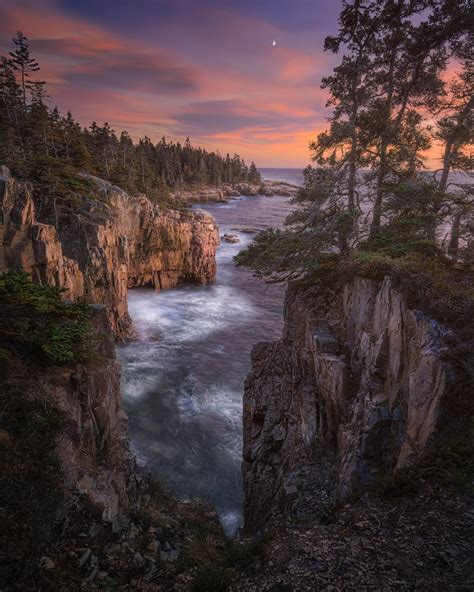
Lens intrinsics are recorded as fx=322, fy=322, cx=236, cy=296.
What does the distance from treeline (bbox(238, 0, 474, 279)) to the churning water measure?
27.7 ft

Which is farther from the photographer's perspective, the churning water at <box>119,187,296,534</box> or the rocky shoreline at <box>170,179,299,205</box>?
the rocky shoreline at <box>170,179,299,205</box>


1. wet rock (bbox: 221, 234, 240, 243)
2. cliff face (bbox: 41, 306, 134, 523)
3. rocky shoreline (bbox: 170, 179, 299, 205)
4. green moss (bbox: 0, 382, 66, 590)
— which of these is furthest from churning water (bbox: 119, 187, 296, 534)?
rocky shoreline (bbox: 170, 179, 299, 205)

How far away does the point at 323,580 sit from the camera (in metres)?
4.95

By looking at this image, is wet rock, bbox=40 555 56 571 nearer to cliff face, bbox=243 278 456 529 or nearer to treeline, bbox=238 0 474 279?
cliff face, bbox=243 278 456 529

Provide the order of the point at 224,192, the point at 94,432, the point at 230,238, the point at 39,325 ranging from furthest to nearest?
the point at 224,192
the point at 230,238
the point at 94,432
the point at 39,325

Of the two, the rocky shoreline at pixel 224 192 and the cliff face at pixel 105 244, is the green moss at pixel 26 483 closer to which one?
the cliff face at pixel 105 244

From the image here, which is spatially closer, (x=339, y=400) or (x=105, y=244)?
(x=339, y=400)

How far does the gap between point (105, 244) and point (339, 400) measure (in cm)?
2174

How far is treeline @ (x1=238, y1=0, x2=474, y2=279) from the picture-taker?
1309 centimetres

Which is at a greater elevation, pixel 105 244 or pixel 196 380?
pixel 105 244

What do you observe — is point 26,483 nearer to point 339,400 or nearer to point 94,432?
point 94,432

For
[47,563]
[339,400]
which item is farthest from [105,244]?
[47,563]

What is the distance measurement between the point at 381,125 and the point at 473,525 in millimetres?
15305

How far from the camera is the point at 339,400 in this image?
36.0ft
